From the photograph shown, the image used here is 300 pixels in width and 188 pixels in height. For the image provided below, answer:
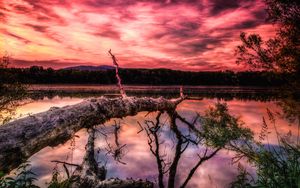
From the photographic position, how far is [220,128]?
A: 9711 millimetres

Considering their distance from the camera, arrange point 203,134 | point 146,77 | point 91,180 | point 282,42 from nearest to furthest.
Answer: point 91,180 → point 203,134 → point 282,42 → point 146,77

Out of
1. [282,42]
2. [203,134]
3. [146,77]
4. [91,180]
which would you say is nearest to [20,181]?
[91,180]

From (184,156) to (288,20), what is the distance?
14.4 metres

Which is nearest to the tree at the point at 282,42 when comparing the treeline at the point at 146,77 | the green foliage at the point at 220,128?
the green foliage at the point at 220,128

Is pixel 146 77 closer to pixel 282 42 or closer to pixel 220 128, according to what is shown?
pixel 282 42

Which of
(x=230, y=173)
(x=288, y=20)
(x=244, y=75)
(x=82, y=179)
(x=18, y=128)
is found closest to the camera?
(x=18, y=128)

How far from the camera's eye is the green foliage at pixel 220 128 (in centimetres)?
902

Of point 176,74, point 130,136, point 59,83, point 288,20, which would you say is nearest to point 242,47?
point 288,20

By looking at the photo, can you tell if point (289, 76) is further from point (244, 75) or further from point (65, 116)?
point (244, 75)

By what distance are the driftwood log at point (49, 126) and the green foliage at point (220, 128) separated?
3.65m

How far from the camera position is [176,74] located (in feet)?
406

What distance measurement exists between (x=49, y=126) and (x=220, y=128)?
6637 mm

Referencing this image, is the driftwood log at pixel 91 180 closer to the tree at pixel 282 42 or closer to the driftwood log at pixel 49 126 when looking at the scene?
the driftwood log at pixel 49 126

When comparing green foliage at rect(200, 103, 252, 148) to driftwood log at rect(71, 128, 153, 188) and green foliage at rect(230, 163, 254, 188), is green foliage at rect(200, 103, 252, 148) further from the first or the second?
driftwood log at rect(71, 128, 153, 188)
